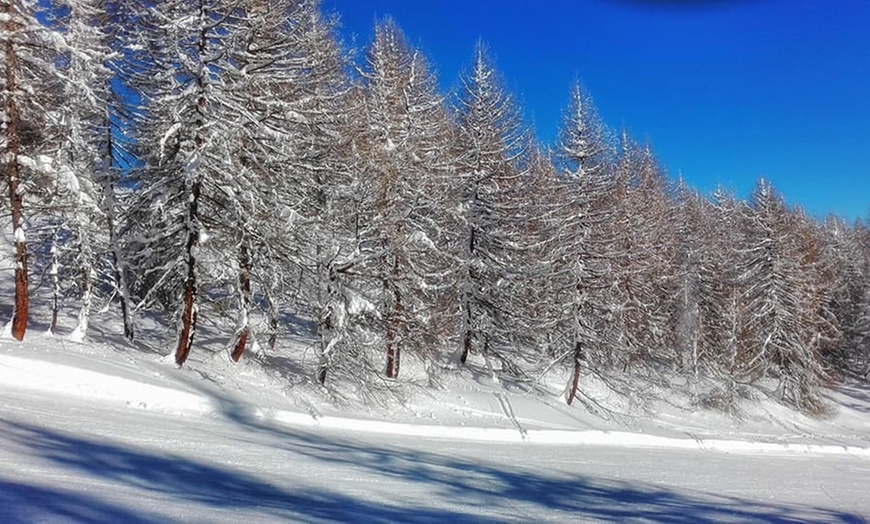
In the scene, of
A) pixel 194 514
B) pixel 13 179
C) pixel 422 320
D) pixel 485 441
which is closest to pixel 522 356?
pixel 422 320

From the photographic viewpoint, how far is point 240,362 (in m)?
15.0

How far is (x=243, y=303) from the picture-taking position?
553 inches

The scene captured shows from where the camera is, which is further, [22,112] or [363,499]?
[22,112]

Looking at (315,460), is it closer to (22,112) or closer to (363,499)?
(363,499)

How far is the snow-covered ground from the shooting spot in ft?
16.8

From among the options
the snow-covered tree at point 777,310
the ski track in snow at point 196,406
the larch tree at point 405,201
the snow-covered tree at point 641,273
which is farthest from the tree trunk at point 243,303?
the snow-covered tree at point 777,310

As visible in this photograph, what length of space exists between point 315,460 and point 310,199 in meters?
10.7

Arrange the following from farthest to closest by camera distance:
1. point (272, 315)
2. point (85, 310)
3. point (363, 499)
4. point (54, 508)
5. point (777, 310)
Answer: point (777, 310) → point (272, 315) → point (85, 310) → point (363, 499) → point (54, 508)

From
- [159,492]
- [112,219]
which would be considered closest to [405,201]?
[112,219]

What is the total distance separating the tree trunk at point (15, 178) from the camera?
12453 mm

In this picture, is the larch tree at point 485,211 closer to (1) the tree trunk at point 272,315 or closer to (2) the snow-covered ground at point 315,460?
(2) the snow-covered ground at point 315,460

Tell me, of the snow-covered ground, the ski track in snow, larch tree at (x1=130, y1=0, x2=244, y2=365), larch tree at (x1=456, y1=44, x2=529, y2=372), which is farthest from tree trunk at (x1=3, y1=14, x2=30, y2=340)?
larch tree at (x1=456, y1=44, x2=529, y2=372)

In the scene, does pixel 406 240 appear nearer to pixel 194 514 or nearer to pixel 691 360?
pixel 194 514

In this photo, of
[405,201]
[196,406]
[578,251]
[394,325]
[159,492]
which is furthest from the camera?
[578,251]
